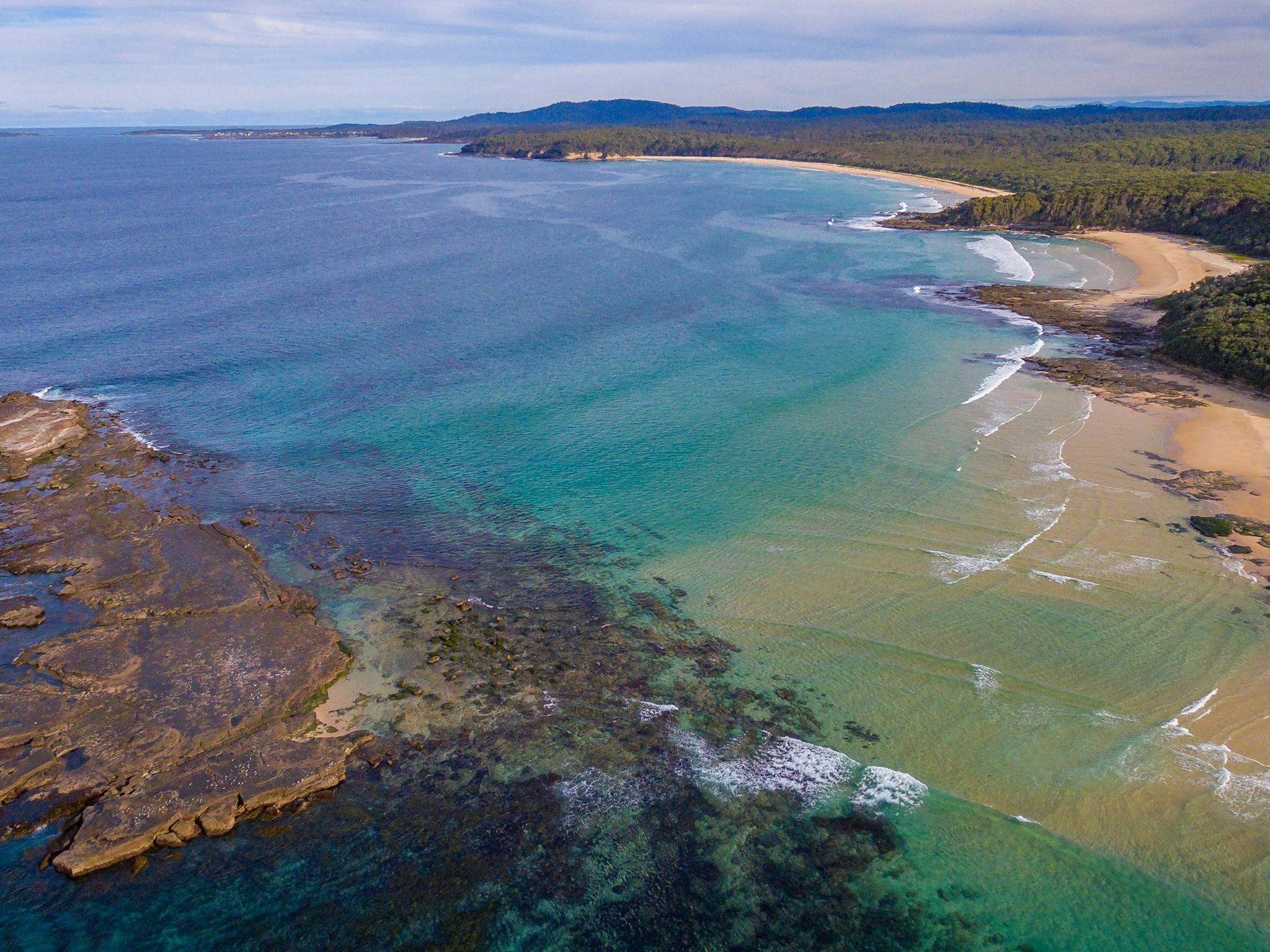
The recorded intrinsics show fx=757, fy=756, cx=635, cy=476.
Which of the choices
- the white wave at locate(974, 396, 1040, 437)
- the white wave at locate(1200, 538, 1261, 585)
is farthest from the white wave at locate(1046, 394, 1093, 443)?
the white wave at locate(1200, 538, 1261, 585)

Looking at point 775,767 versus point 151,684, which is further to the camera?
point 151,684

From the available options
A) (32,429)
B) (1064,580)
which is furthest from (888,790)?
(32,429)

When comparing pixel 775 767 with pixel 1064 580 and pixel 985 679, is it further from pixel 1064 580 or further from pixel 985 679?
pixel 1064 580

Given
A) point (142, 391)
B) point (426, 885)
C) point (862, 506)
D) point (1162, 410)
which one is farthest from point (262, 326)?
point (1162, 410)

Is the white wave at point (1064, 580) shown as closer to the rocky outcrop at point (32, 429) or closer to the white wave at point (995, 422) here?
the white wave at point (995, 422)

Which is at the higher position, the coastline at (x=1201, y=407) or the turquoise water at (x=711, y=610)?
the coastline at (x=1201, y=407)

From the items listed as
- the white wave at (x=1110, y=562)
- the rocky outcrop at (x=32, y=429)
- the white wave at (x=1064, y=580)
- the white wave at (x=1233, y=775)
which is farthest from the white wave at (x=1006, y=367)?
the rocky outcrop at (x=32, y=429)
